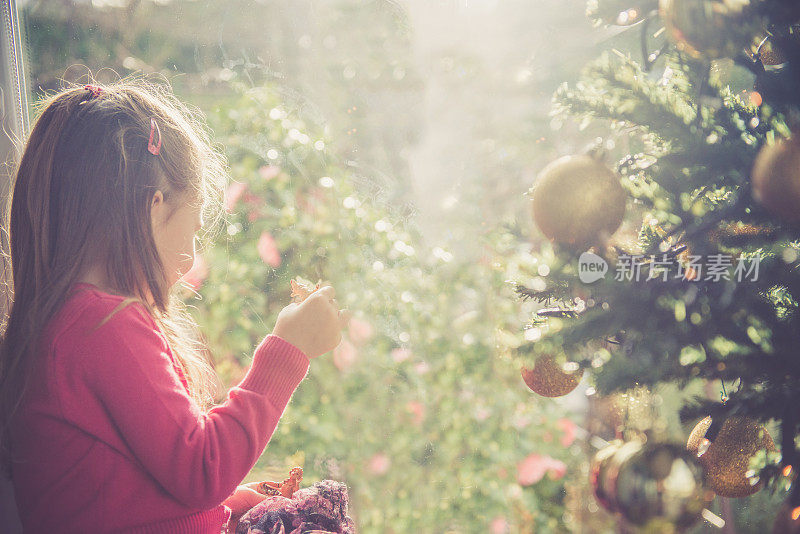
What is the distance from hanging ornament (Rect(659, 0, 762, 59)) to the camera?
49 cm

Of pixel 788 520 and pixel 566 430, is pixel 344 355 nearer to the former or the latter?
pixel 566 430

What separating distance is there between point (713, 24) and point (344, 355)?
2.91 ft

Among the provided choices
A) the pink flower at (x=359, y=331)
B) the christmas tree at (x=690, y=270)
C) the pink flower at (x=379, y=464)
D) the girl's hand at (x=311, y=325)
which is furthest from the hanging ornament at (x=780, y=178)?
the pink flower at (x=379, y=464)

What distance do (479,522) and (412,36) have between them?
1.13m

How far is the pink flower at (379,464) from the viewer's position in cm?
125

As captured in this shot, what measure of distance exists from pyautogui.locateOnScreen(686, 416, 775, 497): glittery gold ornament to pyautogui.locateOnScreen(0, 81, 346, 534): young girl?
0.42 m

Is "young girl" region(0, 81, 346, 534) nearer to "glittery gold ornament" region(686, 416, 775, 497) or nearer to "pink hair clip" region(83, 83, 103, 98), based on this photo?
"pink hair clip" region(83, 83, 103, 98)

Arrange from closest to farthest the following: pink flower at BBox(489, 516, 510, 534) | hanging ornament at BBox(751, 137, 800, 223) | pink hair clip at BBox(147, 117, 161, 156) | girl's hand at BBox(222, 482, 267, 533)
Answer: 1. hanging ornament at BBox(751, 137, 800, 223)
2. pink hair clip at BBox(147, 117, 161, 156)
3. girl's hand at BBox(222, 482, 267, 533)
4. pink flower at BBox(489, 516, 510, 534)

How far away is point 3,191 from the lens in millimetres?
790

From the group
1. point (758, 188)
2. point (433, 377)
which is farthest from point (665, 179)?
point (433, 377)

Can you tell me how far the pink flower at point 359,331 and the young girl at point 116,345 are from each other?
550 mm

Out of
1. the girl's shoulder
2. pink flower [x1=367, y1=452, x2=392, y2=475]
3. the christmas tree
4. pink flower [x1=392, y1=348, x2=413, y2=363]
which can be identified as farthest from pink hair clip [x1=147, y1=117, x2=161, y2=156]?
pink flower [x1=367, y1=452, x2=392, y2=475]

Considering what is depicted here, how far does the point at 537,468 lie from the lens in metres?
1.37

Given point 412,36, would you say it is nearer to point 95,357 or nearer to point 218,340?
point 218,340
